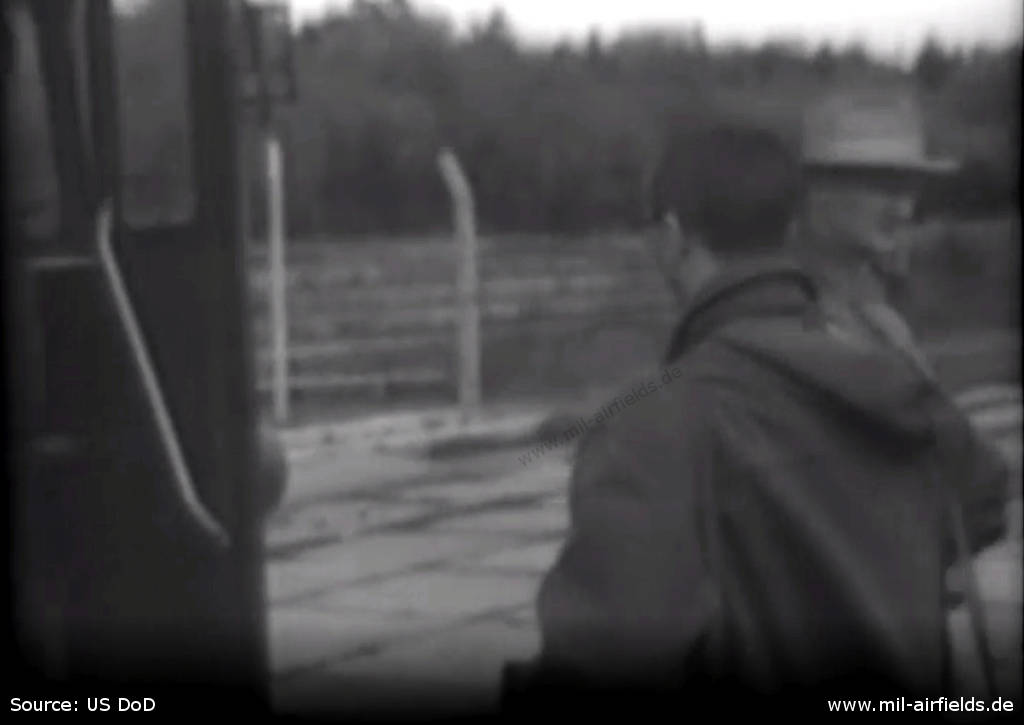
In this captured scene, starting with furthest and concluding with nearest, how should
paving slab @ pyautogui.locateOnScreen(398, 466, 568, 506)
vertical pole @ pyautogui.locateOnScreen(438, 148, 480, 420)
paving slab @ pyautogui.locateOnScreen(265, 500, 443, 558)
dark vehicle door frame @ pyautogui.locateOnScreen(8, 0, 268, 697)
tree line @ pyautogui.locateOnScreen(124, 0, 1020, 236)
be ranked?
vertical pole @ pyautogui.locateOnScreen(438, 148, 480, 420)
paving slab @ pyautogui.locateOnScreen(398, 466, 568, 506)
paving slab @ pyautogui.locateOnScreen(265, 500, 443, 558)
tree line @ pyautogui.locateOnScreen(124, 0, 1020, 236)
dark vehicle door frame @ pyautogui.locateOnScreen(8, 0, 268, 697)

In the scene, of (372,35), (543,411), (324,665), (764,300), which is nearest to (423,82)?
(372,35)

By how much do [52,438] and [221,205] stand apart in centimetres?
50

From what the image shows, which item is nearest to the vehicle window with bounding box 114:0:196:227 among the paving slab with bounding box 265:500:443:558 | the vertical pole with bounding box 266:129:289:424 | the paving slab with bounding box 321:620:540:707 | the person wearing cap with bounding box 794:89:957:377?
the person wearing cap with bounding box 794:89:957:377

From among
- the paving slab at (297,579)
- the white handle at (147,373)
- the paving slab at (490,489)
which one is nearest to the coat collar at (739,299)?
the white handle at (147,373)

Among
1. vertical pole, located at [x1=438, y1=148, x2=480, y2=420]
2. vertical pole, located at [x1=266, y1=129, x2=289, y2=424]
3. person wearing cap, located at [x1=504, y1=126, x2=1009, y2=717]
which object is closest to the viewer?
person wearing cap, located at [x1=504, y1=126, x2=1009, y2=717]

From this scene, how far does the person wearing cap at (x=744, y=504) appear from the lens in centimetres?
185

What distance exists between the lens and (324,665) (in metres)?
6.18

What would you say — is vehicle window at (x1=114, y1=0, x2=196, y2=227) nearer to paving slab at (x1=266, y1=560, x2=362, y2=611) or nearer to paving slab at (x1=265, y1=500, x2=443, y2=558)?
paving slab at (x1=266, y1=560, x2=362, y2=611)

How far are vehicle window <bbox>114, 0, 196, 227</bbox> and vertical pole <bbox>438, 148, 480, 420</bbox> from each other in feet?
31.5

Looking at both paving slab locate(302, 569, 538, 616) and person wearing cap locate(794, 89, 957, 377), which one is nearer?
person wearing cap locate(794, 89, 957, 377)

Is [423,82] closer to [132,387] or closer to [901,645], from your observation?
[132,387]

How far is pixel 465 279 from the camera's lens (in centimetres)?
1349

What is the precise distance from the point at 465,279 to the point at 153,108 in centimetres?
1033

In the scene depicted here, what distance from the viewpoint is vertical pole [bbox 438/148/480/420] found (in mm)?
12867
